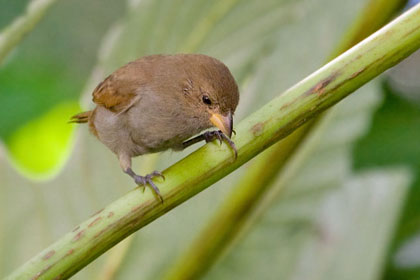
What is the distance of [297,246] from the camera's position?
7.36 ft

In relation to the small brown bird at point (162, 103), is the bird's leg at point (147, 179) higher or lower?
higher

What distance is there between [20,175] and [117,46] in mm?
465

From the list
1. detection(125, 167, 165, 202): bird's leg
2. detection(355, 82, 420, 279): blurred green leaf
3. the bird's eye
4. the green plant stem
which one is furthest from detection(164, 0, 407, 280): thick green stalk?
detection(355, 82, 420, 279): blurred green leaf

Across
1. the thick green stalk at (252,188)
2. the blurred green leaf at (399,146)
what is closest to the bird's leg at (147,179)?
the thick green stalk at (252,188)

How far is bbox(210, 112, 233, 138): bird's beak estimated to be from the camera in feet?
6.81

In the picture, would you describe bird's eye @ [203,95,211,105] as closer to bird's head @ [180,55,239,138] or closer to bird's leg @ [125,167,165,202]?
bird's head @ [180,55,239,138]

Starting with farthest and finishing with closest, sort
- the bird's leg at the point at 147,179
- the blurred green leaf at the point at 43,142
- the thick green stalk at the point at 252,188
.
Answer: the blurred green leaf at the point at 43,142 < the thick green stalk at the point at 252,188 < the bird's leg at the point at 147,179

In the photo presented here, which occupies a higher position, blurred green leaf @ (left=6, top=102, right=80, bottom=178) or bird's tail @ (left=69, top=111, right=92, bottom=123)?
bird's tail @ (left=69, top=111, right=92, bottom=123)

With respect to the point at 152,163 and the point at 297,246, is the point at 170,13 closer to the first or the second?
the point at 152,163

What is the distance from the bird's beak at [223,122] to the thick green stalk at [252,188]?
224 mm

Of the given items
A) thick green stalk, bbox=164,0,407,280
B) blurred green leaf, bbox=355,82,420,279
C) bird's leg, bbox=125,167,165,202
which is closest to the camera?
bird's leg, bbox=125,167,165,202

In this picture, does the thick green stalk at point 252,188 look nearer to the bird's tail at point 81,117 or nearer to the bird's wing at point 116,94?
the bird's wing at point 116,94

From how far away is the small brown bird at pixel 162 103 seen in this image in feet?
7.32

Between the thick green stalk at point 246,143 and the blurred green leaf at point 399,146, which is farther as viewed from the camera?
the blurred green leaf at point 399,146
